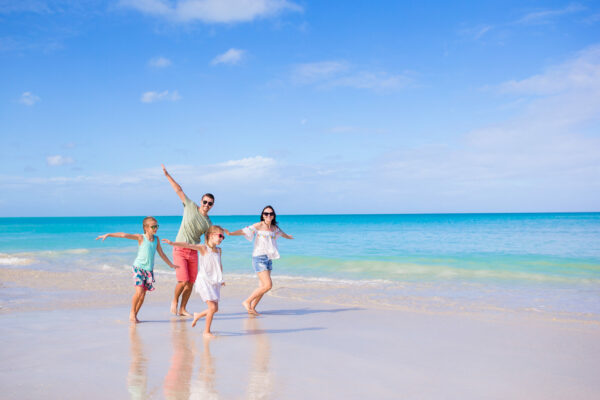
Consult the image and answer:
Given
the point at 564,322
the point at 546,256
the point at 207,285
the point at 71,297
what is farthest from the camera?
the point at 546,256

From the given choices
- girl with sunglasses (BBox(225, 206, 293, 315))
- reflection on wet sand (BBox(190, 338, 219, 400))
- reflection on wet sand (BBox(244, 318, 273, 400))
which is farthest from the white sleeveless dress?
girl with sunglasses (BBox(225, 206, 293, 315))

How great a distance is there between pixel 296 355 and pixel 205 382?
4.23ft

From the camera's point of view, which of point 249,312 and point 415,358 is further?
point 249,312

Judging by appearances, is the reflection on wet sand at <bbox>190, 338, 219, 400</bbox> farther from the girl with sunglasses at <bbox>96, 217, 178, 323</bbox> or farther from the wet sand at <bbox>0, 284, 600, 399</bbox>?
the girl with sunglasses at <bbox>96, 217, 178, 323</bbox>

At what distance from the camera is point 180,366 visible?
4.68 meters

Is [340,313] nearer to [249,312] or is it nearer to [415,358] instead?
[249,312]

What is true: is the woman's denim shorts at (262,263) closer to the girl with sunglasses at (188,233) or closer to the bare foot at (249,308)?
the bare foot at (249,308)

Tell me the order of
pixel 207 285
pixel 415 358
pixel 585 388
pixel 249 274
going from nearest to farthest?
pixel 585 388 → pixel 415 358 → pixel 207 285 → pixel 249 274

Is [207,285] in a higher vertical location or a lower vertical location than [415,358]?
higher

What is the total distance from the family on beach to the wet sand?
379 mm

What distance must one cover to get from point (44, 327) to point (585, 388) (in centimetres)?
669

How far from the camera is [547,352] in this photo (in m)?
5.46

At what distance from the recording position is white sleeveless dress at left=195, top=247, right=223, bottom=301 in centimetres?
609

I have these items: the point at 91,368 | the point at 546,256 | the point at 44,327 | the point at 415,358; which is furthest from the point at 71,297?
the point at 546,256
